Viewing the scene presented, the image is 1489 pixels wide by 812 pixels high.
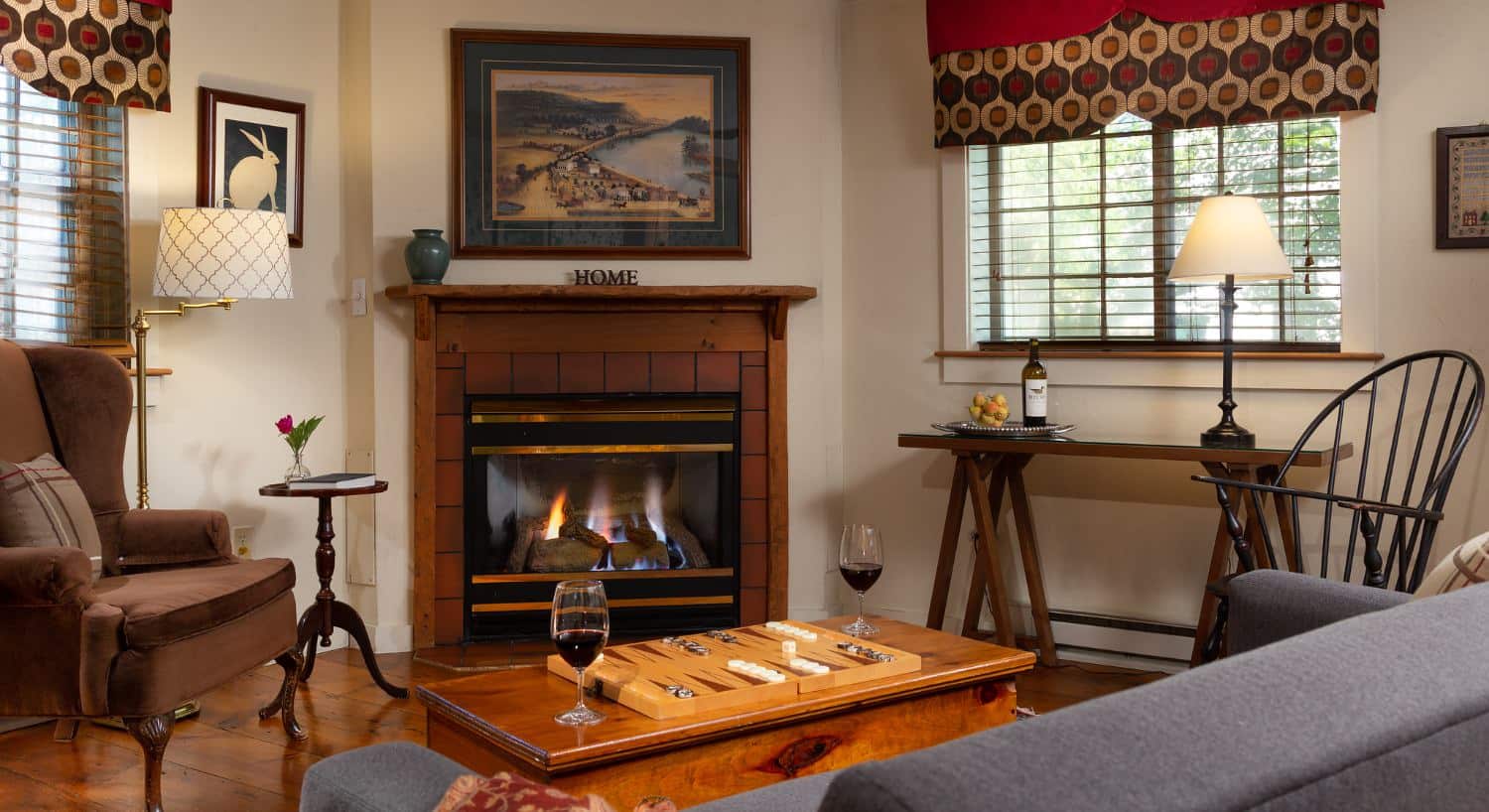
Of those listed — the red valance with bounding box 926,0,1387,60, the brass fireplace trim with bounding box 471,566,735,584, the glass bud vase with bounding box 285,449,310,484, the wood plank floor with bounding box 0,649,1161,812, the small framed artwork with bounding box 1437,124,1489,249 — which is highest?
the red valance with bounding box 926,0,1387,60

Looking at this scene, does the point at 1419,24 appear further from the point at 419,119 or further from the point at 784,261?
the point at 419,119

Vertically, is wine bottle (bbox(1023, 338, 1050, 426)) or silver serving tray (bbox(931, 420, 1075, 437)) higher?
wine bottle (bbox(1023, 338, 1050, 426))

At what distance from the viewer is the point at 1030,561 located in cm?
388

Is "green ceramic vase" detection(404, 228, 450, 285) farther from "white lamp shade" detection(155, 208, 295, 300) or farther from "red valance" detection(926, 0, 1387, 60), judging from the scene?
"red valance" detection(926, 0, 1387, 60)

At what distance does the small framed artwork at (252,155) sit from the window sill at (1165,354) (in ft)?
7.68

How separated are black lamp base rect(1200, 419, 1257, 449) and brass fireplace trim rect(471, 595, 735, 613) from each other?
1764 millimetres

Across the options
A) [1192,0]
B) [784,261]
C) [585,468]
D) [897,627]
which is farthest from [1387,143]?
[585,468]

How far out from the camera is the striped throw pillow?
279 cm

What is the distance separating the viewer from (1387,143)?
11.3 feet

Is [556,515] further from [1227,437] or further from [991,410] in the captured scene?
[1227,437]

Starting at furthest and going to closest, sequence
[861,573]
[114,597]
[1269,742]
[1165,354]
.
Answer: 1. [1165,354]
2. [114,597]
3. [861,573]
4. [1269,742]

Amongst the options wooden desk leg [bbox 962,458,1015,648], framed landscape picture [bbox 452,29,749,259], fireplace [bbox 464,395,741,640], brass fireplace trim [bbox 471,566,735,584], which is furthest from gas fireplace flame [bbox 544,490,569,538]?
wooden desk leg [bbox 962,458,1015,648]

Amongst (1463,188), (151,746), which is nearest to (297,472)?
(151,746)

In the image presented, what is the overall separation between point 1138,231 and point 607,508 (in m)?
2.11
